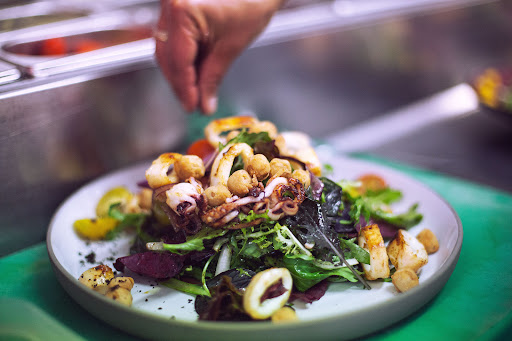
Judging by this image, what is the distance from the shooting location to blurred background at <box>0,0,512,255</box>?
1.62 meters

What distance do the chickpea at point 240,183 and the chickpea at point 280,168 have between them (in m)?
0.09

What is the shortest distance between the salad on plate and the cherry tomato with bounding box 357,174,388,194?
33cm

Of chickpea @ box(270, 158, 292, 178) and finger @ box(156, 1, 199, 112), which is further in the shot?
finger @ box(156, 1, 199, 112)

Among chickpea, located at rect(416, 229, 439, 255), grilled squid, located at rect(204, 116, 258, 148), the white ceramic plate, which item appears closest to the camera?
the white ceramic plate

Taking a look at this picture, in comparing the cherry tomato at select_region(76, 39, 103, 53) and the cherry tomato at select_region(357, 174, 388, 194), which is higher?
the cherry tomato at select_region(76, 39, 103, 53)

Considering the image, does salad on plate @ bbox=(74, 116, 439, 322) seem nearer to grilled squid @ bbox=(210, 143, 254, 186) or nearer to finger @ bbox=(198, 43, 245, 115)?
grilled squid @ bbox=(210, 143, 254, 186)

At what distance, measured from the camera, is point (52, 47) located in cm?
204

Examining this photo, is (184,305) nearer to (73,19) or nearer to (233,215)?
(233,215)

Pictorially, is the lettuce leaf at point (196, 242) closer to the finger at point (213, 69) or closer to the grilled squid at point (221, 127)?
the grilled squid at point (221, 127)

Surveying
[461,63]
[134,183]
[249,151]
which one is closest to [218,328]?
[249,151]

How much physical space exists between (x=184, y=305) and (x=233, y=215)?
0.26m

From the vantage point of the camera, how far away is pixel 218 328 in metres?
0.93

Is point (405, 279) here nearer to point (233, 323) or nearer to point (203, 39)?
point (233, 323)

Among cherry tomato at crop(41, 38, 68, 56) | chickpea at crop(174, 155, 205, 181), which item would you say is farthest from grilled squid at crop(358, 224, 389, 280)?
cherry tomato at crop(41, 38, 68, 56)
